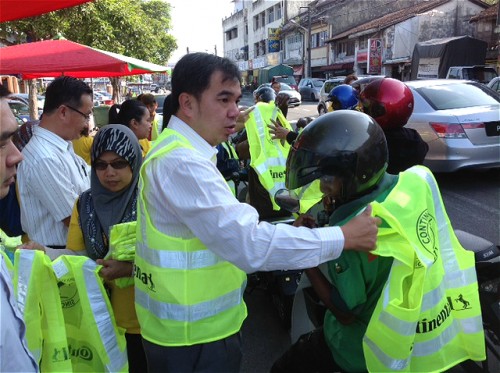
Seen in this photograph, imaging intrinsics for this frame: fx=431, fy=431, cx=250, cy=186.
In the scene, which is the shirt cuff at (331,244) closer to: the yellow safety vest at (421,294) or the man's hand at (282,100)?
the yellow safety vest at (421,294)

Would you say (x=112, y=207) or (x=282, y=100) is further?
(x=282, y=100)

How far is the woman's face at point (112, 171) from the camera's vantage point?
2.10 m

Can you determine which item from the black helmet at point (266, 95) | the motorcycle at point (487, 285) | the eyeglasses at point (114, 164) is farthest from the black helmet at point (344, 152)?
the black helmet at point (266, 95)

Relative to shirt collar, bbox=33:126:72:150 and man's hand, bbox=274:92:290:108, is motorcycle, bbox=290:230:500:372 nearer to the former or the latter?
shirt collar, bbox=33:126:72:150

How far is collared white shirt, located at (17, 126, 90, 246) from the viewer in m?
2.24

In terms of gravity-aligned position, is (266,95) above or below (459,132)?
above

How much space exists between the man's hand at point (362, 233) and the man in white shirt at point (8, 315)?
0.93 metres

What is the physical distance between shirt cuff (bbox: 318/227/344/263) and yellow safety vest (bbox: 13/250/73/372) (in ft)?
3.53

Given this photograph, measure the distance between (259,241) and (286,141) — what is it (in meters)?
2.64

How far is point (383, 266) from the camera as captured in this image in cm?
144

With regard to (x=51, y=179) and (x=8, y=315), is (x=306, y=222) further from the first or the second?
(x=51, y=179)

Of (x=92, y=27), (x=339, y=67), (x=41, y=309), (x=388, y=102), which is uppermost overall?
(x=92, y=27)

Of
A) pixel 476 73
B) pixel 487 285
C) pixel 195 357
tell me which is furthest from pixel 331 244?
pixel 476 73

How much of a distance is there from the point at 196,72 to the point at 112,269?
0.92m
